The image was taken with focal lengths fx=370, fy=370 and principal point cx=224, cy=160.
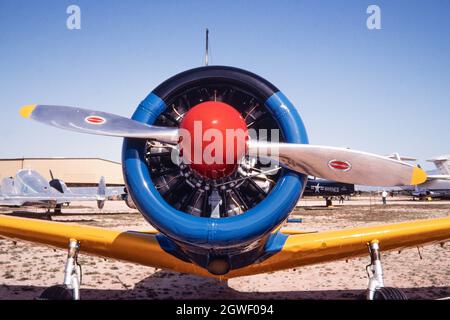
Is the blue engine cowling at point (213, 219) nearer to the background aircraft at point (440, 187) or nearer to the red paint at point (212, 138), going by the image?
the red paint at point (212, 138)

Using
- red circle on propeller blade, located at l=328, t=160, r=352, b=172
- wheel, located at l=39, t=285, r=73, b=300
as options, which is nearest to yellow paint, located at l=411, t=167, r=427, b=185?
red circle on propeller blade, located at l=328, t=160, r=352, b=172

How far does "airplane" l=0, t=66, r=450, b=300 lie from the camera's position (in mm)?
3250

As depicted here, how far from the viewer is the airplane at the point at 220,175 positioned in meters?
3.25

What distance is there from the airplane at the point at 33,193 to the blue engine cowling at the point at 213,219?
68.7 feet

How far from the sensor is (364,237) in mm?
4352

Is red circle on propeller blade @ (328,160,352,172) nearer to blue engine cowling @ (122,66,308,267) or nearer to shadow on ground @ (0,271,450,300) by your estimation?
blue engine cowling @ (122,66,308,267)

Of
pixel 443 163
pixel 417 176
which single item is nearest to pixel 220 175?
pixel 417 176

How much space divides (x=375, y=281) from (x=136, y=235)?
270 cm

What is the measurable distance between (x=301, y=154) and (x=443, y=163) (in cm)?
5545

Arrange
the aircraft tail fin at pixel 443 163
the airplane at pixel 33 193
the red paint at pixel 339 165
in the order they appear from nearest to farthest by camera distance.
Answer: the red paint at pixel 339 165 → the airplane at pixel 33 193 → the aircraft tail fin at pixel 443 163

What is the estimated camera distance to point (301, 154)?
134 inches

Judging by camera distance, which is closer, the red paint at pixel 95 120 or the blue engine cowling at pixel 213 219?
the blue engine cowling at pixel 213 219

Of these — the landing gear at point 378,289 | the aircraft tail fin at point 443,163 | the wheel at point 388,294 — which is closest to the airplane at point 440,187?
the aircraft tail fin at point 443,163
